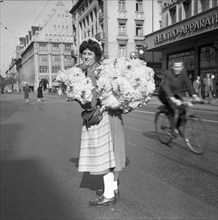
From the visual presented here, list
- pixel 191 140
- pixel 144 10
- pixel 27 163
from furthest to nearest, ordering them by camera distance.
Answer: pixel 144 10, pixel 191 140, pixel 27 163

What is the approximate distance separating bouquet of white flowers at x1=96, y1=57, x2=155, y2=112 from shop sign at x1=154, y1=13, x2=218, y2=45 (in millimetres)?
17700

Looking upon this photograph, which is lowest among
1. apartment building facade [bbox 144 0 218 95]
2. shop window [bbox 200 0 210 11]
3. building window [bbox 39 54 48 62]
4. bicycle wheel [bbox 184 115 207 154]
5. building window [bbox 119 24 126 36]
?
bicycle wheel [bbox 184 115 207 154]

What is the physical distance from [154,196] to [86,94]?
5.04ft

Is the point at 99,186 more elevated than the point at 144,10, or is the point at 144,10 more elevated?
the point at 144,10

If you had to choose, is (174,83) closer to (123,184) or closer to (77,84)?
(123,184)

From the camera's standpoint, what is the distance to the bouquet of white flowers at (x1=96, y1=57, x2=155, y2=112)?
8.99ft

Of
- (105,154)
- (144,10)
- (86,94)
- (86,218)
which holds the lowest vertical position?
(86,218)

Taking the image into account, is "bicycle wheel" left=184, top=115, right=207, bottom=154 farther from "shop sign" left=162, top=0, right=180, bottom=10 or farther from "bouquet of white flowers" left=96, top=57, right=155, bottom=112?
"shop sign" left=162, top=0, right=180, bottom=10

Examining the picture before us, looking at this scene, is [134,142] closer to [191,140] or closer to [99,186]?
[191,140]

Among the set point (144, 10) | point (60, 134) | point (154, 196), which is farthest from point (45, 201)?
point (144, 10)

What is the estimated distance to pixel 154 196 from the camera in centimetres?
339

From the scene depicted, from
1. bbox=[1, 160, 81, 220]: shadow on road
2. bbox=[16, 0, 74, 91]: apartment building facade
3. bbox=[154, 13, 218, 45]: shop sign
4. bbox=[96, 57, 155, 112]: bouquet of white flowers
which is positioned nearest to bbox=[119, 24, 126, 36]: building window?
bbox=[154, 13, 218, 45]: shop sign

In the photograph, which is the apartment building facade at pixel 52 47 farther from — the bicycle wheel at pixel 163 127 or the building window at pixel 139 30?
the bicycle wheel at pixel 163 127

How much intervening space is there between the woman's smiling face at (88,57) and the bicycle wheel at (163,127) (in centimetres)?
348
